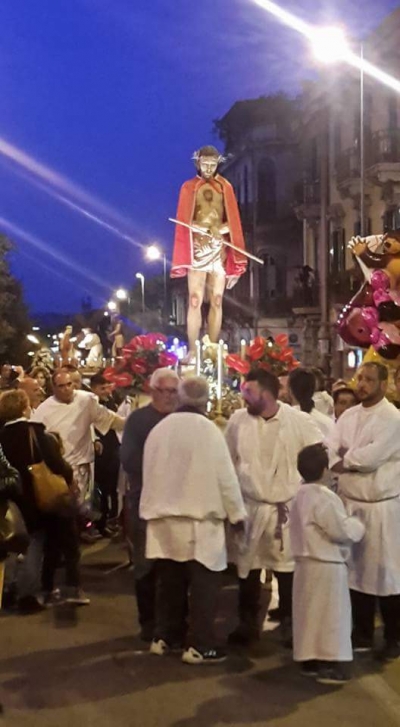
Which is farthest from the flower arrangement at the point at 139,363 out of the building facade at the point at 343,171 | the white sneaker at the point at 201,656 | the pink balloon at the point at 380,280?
the building facade at the point at 343,171

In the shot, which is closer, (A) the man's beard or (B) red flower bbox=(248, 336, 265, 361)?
(A) the man's beard

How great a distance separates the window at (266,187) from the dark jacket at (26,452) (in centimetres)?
4317

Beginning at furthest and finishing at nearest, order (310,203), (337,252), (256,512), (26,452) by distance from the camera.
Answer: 1. (310,203)
2. (337,252)
3. (26,452)
4. (256,512)

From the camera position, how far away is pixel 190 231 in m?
14.0

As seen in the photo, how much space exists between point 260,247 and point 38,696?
148ft

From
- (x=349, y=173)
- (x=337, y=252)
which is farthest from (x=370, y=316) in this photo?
(x=337, y=252)

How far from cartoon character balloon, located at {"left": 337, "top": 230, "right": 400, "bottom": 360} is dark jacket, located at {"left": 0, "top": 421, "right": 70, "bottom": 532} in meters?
4.27

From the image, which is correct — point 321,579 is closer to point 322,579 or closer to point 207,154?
point 322,579

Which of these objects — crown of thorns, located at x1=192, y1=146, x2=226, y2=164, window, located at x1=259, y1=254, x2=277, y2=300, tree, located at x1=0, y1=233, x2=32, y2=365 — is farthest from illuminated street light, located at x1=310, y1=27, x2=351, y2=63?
window, located at x1=259, y1=254, x2=277, y2=300

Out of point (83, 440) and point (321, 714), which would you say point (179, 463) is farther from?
point (83, 440)

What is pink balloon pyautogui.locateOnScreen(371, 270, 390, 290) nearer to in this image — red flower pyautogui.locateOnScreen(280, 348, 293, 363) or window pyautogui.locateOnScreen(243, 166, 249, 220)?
red flower pyautogui.locateOnScreen(280, 348, 293, 363)

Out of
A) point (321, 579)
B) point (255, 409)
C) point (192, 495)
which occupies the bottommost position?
point (321, 579)

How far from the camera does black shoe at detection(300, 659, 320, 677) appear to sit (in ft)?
23.7

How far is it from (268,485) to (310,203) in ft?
120
